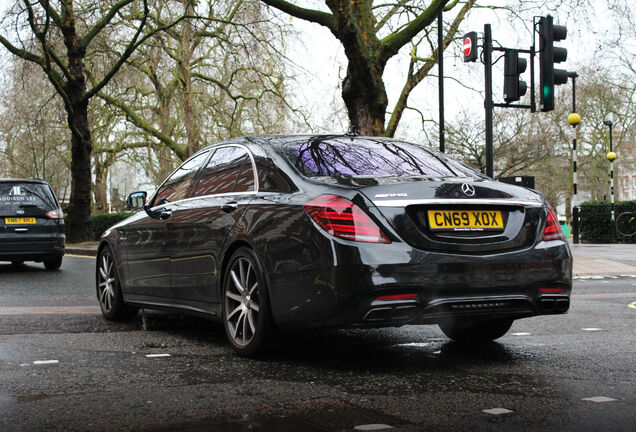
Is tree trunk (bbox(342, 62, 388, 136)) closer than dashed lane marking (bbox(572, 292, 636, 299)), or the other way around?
dashed lane marking (bbox(572, 292, 636, 299))

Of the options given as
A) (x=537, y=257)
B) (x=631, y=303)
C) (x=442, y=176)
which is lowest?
(x=631, y=303)

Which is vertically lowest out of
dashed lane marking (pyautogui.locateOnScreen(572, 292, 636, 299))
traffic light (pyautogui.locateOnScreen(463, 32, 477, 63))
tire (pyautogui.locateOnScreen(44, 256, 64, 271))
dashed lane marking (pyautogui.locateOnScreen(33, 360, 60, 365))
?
dashed lane marking (pyautogui.locateOnScreen(572, 292, 636, 299))

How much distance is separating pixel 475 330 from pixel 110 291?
11.0 feet

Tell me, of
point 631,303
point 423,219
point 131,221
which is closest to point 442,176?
point 423,219

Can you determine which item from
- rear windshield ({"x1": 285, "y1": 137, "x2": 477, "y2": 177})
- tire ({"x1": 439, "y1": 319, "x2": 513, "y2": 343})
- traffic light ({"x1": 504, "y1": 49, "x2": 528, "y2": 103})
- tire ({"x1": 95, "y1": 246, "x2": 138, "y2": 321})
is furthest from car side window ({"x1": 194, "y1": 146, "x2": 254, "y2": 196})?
traffic light ({"x1": 504, "y1": 49, "x2": 528, "y2": 103})

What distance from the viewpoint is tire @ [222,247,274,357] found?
4.90 m

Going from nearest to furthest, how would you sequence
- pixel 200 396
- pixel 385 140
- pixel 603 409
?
pixel 603 409
pixel 200 396
pixel 385 140

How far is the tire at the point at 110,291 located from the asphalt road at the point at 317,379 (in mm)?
207

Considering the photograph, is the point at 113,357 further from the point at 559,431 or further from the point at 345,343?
the point at 559,431

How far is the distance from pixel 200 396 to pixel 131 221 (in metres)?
3.23

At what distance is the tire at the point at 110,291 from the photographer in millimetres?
7082

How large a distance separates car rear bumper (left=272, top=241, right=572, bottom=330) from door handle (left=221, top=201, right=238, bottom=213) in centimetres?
80

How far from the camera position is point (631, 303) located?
848 centimetres

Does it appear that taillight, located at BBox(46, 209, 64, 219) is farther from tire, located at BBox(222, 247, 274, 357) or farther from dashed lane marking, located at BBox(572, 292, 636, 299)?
tire, located at BBox(222, 247, 274, 357)
